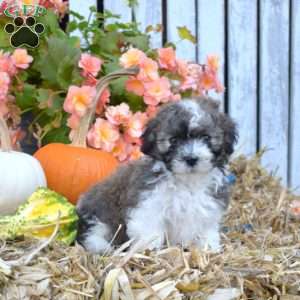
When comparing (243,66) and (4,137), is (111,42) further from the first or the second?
(243,66)

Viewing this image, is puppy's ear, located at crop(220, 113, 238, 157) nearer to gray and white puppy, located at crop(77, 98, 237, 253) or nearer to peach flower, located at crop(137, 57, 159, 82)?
gray and white puppy, located at crop(77, 98, 237, 253)

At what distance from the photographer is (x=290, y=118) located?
22.6ft

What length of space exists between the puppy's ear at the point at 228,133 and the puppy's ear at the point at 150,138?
1.20 feet

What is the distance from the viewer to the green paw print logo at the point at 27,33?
521cm

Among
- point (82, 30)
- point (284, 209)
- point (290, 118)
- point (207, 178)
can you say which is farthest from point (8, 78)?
point (290, 118)

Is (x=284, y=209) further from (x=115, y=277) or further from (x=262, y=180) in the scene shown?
(x=115, y=277)

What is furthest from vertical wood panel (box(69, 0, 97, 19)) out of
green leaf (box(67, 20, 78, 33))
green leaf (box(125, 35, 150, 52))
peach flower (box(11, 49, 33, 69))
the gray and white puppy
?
the gray and white puppy

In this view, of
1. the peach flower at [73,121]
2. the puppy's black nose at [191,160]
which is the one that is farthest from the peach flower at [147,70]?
the puppy's black nose at [191,160]

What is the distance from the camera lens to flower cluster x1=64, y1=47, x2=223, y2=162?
4781 mm

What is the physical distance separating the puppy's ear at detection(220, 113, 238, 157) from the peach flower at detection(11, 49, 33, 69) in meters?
1.67

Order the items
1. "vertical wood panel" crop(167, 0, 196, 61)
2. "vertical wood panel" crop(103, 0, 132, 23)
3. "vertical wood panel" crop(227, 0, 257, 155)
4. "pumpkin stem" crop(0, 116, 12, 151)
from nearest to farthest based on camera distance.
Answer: "pumpkin stem" crop(0, 116, 12, 151) → "vertical wood panel" crop(103, 0, 132, 23) → "vertical wood panel" crop(167, 0, 196, 61) → "vertical wood panel" crop(227, 0, 257, 155)

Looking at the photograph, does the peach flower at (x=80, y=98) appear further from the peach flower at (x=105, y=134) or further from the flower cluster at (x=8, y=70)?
the flower cluster at (x=8, y=70)

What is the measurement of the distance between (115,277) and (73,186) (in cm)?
186

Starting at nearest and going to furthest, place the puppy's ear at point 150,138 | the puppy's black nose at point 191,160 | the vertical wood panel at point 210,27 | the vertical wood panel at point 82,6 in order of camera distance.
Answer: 1. the puppy's black nose at point 191,160
2. the puppy's ear at point 150,138
3. the vertical wood panel at point 82,6
4. the vertical wood panel at point 210,27
